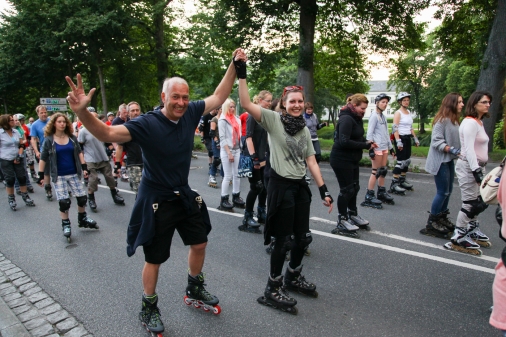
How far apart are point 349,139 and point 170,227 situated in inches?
117

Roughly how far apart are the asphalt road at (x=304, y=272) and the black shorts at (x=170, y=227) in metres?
0.66

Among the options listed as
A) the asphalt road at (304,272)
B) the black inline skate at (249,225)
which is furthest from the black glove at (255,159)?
the asphalt road at (304,272)

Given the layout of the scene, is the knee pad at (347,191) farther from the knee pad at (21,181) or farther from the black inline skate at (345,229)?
the knee pad at (21,181)

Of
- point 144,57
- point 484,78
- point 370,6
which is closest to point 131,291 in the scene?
point 484,78

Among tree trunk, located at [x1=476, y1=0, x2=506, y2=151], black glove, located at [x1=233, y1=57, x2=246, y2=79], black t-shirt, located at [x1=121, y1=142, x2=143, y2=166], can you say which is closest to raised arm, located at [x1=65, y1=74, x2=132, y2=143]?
black glove, located at [x1=233, y1=57, x2=246, y2=79]

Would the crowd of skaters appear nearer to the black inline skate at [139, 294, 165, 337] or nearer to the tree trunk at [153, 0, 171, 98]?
the black inline skate at [139, 294, 165, 337]

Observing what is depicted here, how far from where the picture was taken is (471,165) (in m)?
4.10

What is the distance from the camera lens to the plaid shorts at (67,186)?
5.46 m

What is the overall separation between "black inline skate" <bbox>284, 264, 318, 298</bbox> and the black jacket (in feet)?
6.93

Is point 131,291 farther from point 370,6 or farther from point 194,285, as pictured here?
point 370,6

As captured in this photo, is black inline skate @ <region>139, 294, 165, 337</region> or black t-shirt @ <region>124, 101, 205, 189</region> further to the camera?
black inline skate @ <region>139, 294, 165, 337</region>

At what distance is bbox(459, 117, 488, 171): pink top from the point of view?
411 centimetres

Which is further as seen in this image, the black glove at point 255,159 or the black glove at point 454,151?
the black glove at point 255,159

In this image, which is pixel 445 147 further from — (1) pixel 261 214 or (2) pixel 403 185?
(2) pixel 403 185
